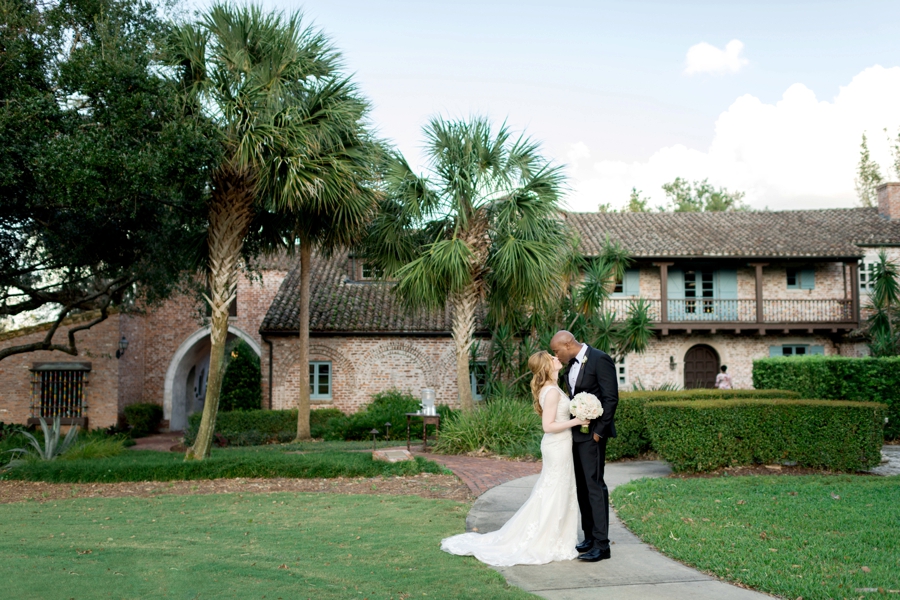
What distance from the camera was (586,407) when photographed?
5973 millimetres

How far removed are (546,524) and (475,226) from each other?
1006 cm

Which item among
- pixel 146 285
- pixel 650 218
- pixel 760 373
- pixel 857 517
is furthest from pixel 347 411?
pixel 857 517

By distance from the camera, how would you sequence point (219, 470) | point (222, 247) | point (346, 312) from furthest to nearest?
point (346, 312) < point (222, 247) < point (219, 470)

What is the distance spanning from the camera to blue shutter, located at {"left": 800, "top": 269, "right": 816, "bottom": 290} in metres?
24.9

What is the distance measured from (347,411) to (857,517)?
52.2 feet

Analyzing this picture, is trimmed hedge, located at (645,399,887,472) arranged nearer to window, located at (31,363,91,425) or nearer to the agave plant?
the agave plant

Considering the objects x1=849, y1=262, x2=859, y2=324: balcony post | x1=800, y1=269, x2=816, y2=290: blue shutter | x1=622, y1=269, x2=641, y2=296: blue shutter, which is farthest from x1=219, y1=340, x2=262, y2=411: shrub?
x1=849, y1=262, x2=859, y2=324: balcony post

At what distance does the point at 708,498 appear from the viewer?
8.23m

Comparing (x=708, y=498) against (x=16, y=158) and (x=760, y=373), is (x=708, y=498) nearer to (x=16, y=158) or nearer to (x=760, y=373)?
(x=760, y=373)

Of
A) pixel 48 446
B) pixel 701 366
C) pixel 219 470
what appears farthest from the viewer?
pixel 701 366

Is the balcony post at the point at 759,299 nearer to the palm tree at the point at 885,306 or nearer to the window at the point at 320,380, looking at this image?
the palm tree at the point at 885,306

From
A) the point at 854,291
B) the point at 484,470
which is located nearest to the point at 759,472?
the point at 484,470

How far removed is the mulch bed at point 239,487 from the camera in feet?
32.2

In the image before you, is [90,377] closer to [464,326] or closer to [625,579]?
[464,326]
